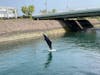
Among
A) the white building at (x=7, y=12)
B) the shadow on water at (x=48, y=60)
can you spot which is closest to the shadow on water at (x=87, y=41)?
the shadow on water at (x=48, y=60)

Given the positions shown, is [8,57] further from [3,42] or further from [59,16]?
[59,16]

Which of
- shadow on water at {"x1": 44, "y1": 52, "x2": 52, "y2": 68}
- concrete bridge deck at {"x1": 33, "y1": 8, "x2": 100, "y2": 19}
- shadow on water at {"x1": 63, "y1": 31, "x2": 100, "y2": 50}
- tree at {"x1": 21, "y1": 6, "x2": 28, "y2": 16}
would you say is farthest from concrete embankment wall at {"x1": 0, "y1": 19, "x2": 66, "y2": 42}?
tree at {"x1": 21, "y1": 6, "x2": 28, "y2": 16}

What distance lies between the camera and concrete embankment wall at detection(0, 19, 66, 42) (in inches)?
3115

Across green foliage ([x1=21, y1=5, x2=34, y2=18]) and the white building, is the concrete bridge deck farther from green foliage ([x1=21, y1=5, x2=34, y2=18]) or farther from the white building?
green foliage ([x1=21, y1=5, x2=34, y2=18])

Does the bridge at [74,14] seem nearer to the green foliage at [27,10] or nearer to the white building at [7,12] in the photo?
the white building at [7,12]

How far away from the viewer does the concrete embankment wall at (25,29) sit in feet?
260

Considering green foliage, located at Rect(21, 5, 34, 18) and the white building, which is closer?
the white building

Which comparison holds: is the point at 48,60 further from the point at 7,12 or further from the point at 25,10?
the point at 25,10

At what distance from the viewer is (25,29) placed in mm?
92250

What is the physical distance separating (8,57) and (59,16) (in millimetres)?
78723

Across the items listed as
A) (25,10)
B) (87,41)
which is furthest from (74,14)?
(25,10)

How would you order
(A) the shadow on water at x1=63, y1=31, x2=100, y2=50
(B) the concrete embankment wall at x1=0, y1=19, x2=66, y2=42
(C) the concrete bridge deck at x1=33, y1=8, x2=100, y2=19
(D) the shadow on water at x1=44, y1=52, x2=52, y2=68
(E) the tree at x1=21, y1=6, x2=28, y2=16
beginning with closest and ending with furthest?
(D) the shadow on water at x1=44, y1=52, x2=52, y2=68, (A) the shadow on water at x1=63, y1=31, x2=100, y2=50, (B) the concrete embankment wall at x1=0, y1=19, x2=66, y2=42, (C) the concrete bridge deck at x1=33, y1=8, x2=100, y2=19, (E) the tree at x1=21, y1=6, x2=28, y2=16

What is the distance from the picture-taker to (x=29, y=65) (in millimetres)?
39062

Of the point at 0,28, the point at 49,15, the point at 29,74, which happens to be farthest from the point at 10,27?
the point at 29,74
